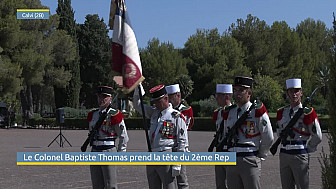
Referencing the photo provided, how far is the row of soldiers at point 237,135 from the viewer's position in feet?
20.2

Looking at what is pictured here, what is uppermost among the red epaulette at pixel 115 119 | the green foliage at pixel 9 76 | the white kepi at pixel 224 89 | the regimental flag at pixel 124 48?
the green foliage at pixel 9 76

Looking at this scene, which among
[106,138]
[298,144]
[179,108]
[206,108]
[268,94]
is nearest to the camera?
[298,144]

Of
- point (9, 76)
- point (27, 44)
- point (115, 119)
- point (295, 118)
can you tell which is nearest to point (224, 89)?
point (295, 118)

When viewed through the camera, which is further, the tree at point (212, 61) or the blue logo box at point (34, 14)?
the tree at point (212, 61)

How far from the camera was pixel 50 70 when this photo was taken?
61.2m

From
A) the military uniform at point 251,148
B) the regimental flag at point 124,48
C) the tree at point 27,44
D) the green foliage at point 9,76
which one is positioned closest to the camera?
the military uniform at point 251,148

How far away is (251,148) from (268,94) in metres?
53.7

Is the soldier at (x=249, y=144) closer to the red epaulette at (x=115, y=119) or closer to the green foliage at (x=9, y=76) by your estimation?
the red epaulette at (x=115, y=119)

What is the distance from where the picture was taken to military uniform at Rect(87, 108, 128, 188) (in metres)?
7.54

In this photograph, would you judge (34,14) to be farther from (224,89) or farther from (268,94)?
(268,94)

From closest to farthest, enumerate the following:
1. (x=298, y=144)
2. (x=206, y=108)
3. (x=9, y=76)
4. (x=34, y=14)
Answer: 1. (x=298, y=144)
2. (x=34, y=14)
3. (x=206, y=108)
4. (x=9, y=76)

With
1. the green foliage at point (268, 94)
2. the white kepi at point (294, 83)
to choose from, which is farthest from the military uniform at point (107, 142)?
the green foliage at point (268, 94)

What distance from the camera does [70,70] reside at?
6412 cm

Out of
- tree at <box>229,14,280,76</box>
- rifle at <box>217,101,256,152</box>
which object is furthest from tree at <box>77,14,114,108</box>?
rifle at <box>217,101,256,152</box>
